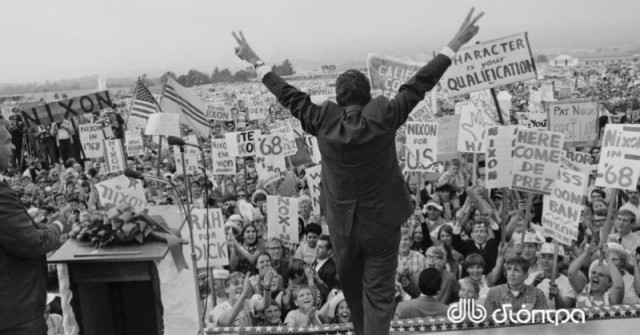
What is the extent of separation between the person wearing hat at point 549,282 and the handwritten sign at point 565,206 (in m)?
0.21

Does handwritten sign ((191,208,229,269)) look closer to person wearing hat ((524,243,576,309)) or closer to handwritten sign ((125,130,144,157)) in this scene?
person wearing hat ((524,243,576,309))

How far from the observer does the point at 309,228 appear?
6812 millimetres

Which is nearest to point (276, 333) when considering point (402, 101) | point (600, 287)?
point (402, 101)

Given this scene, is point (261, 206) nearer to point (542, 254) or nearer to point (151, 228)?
point (542, 254)

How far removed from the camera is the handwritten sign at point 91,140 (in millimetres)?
12578

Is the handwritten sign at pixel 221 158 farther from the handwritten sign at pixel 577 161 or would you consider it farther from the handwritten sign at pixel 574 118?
the handwritten sign at pixel 577 161

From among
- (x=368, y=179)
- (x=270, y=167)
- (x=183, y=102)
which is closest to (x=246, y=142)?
(x=270, y=167)

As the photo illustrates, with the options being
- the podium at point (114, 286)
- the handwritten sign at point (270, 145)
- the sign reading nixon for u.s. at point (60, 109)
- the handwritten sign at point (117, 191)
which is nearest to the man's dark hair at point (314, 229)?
the handwritten sign at point (117, 191)

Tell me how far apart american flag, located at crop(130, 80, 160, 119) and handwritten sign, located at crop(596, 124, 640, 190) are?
689 cm

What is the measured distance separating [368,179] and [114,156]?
8.35 meters

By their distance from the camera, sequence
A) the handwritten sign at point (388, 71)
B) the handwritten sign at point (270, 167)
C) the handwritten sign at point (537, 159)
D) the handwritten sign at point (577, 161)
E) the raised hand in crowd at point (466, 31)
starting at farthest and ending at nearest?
the handwritten sign at point (270, 167), the handwritten sign at point (388, 71), the handwritten sign at point (577, 161), the handwritten sign at point (537, 159), the raised hand in crowd at point (466, 31)

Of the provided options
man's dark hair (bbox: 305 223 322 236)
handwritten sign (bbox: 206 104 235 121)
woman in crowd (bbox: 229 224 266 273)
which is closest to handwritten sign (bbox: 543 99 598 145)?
man's dark hair (bbox: 305 223 322 236)

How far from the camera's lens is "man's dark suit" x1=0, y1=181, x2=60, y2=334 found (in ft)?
9.05

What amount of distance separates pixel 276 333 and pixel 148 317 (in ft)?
3.39
